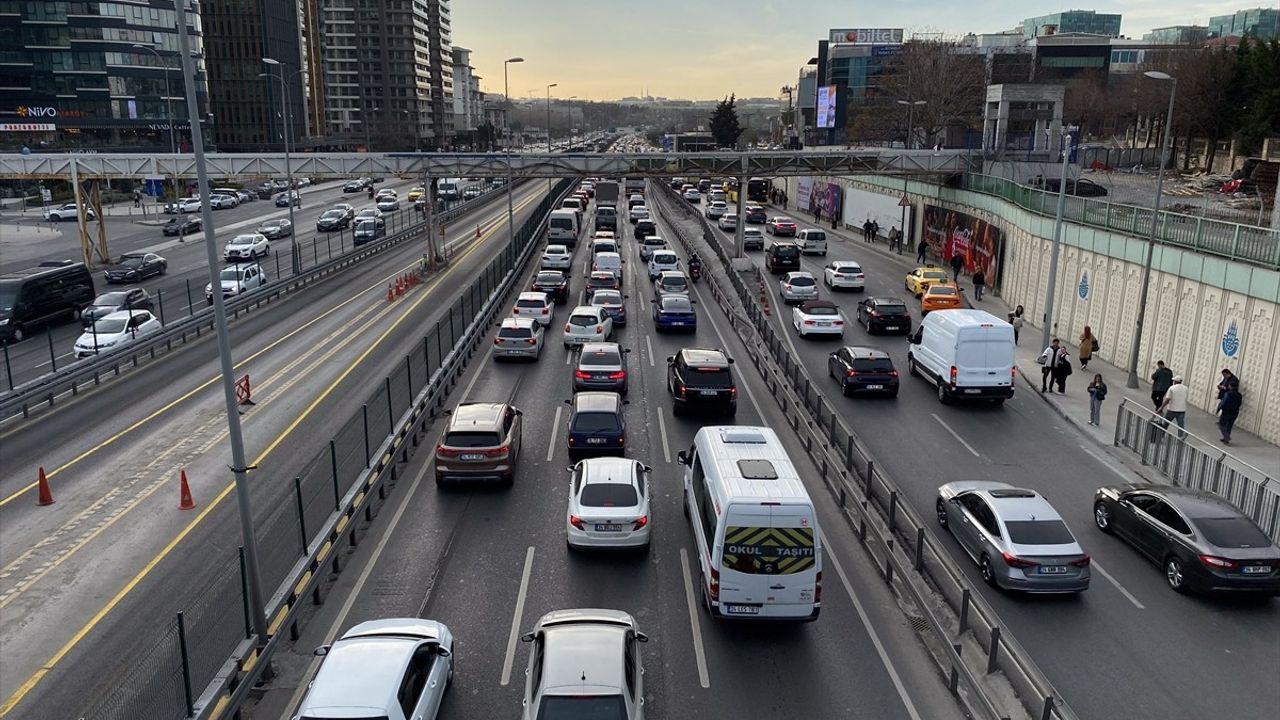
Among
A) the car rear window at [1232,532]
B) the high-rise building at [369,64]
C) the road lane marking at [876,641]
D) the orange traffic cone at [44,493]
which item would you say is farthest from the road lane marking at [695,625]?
the high-rise building at [369,64]

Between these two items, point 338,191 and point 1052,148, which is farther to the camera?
point 338,191

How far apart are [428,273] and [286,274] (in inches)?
309

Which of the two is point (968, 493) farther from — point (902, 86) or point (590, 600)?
point (902, 86)

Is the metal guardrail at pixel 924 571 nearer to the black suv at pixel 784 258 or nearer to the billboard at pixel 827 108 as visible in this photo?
the black suv at pixel 784 258

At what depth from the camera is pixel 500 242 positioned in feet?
210

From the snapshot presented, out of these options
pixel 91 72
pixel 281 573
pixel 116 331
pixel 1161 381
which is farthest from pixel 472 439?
pixel 91 72

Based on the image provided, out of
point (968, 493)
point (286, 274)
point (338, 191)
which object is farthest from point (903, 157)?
point (338, 191)

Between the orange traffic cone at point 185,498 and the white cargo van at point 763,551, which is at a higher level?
the white cargo van at point 763,551

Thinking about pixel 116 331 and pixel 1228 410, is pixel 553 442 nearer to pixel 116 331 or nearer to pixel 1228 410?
pixel 1228 410

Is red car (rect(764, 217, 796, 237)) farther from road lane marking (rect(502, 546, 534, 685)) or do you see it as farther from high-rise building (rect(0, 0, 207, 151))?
high-rise building (rect(0, 0, 207, 151))

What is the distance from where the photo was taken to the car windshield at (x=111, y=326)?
31.6 metres

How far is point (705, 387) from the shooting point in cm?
2308

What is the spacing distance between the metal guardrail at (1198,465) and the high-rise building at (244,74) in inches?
4973

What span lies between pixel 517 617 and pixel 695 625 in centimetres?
278
